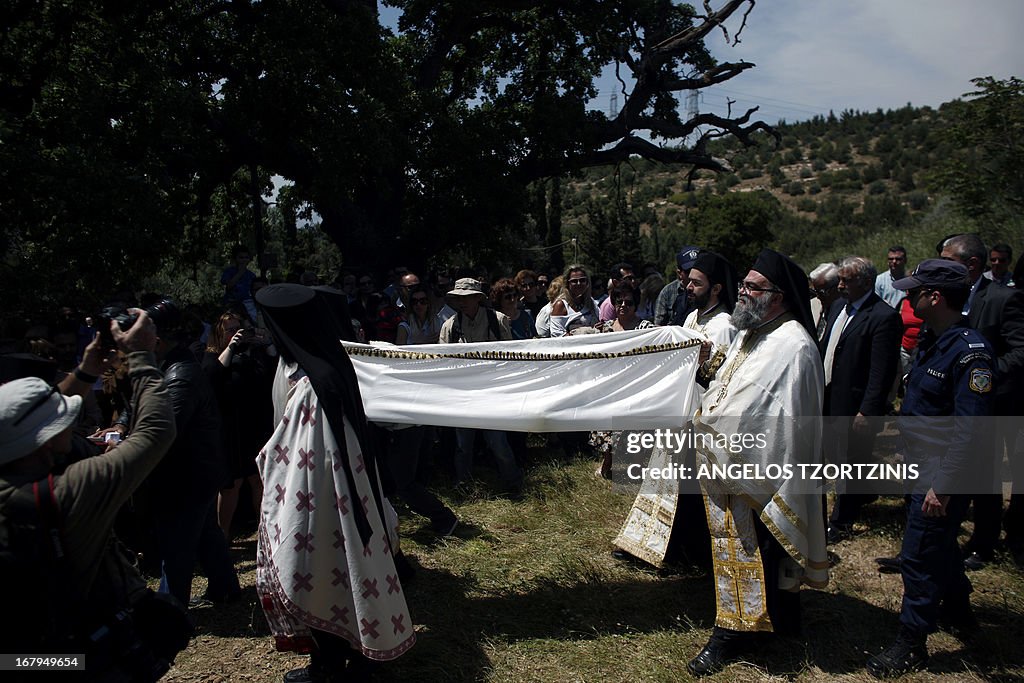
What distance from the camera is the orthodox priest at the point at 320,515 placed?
351 centimetres

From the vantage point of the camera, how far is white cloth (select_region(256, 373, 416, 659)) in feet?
11.5

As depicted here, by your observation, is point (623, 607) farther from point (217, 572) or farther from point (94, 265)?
point (94, 265)

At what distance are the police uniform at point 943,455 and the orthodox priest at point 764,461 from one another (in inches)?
17.5

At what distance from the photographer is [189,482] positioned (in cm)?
414

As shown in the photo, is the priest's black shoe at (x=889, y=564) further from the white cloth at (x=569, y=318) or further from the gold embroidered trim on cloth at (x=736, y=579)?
the white cloth at (x=569, y=318)

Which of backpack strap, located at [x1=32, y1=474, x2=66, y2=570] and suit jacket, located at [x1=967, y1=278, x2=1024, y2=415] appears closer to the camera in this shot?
backpack strap, located at [x1=32, y1=474, x2=66, y2=570]

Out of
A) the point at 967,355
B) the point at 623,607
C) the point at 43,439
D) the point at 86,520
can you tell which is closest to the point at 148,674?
the point at 86,520

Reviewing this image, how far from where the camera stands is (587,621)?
445cm

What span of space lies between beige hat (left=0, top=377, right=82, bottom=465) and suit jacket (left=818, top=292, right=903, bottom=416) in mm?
4643

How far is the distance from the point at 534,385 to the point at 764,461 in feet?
4.95

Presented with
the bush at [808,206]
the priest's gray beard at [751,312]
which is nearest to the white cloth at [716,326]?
the priest's gray beard at [751,312]

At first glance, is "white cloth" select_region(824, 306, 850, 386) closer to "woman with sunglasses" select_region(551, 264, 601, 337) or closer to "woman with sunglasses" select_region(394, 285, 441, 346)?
"woman with sunglasses" select_region(551, 264, 601, 337)

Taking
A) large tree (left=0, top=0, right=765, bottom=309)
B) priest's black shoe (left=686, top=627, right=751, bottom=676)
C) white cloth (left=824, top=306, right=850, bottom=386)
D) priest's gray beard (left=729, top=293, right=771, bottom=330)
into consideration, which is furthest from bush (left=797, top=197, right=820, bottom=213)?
priest's black shoe (left=686, top=627, right=751, bottom=676)

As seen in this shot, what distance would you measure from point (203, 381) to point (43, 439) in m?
1.97
